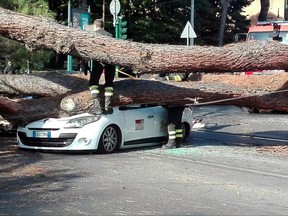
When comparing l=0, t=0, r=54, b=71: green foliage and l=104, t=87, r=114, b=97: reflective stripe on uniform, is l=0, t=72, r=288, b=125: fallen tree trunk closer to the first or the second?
l=104, t=87, r=114, b=97: reflective stripe on uniform

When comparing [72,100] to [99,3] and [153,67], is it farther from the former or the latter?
[99,3]

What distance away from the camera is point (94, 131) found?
11906 millimetres

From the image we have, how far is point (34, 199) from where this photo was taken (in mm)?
8023

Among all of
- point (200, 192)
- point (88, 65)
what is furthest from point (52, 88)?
point (200, 192)

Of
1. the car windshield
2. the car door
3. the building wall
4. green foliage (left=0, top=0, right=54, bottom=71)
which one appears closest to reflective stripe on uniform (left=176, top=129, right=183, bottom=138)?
the car door

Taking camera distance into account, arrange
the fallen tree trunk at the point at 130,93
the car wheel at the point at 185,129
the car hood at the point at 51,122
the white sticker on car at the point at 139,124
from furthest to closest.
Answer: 1. the car wheel at the point at 185,129
2. the white sticker on car at the point at 139,124
3. the fallen tree trunk at the point at 130,93
4. the car hood at the point at 51,122

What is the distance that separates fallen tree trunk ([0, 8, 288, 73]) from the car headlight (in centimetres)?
110

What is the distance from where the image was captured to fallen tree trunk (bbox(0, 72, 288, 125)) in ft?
41.7

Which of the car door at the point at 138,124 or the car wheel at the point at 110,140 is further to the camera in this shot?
the car door at the point at 138,124

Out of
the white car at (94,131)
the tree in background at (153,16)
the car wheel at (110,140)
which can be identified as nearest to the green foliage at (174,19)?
the tree in background at (153,16)

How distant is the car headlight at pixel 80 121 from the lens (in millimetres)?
11898

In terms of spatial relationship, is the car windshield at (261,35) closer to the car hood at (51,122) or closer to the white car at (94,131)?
the white car at (94,131)

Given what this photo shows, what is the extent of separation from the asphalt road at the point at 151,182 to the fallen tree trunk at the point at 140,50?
67.6 inches

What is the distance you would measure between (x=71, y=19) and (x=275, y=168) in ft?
49.5
